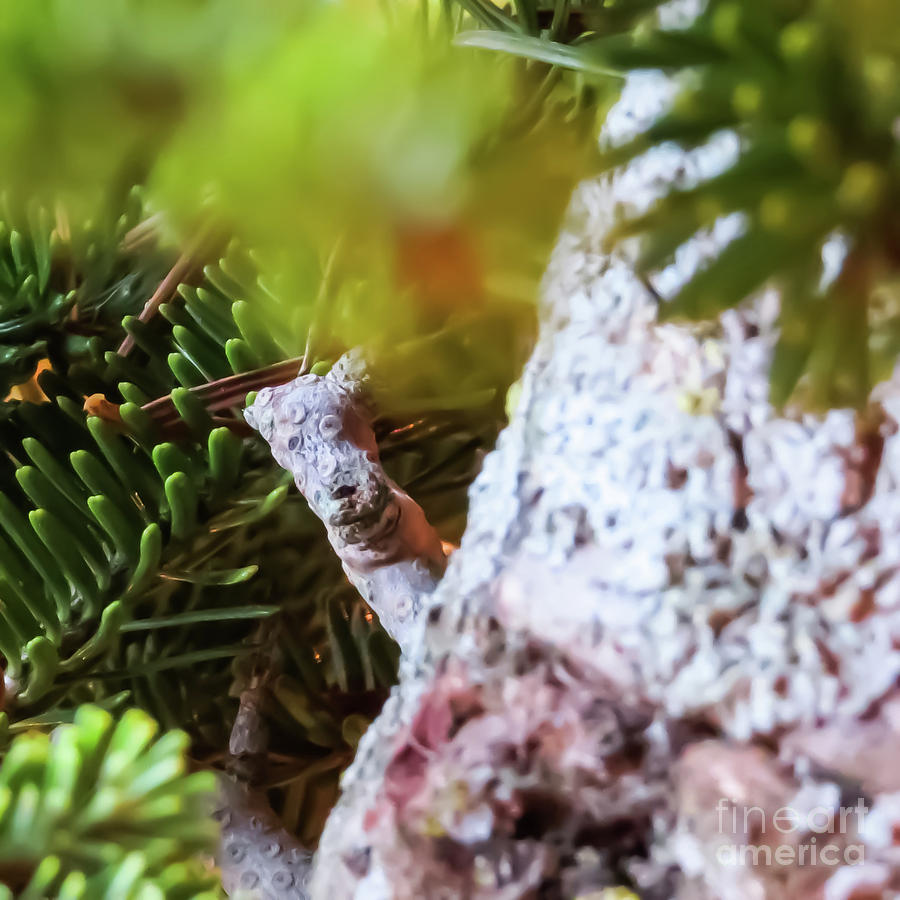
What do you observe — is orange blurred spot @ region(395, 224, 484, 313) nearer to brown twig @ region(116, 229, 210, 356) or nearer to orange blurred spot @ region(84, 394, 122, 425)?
brown twig @ region(116, 229, 210, 356)

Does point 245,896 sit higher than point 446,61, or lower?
lower

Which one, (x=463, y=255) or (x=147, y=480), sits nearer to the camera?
(x=463, y=255)

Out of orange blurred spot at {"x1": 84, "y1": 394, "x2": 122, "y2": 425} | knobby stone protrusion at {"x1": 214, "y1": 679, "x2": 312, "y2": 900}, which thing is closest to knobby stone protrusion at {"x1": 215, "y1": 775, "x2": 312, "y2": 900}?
knobby stone protrusion at {"x1": 214, "y1": 679, "x2": 312, "y2": 900}

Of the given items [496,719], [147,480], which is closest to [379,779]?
[496,719]

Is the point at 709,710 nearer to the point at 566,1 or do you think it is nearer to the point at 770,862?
the point at 770,862

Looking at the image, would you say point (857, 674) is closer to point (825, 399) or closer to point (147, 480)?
point (825, 399)
